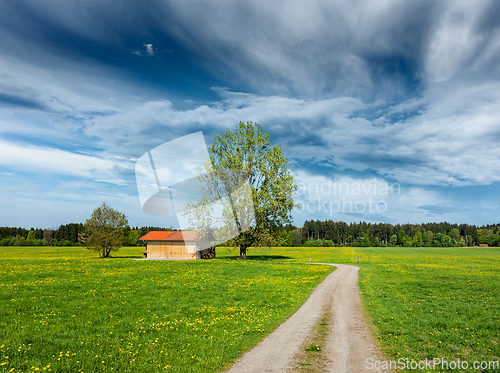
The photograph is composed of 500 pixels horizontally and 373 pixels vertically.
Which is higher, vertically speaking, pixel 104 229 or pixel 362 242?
Result: pixel 104 229

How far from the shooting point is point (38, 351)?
8.77m

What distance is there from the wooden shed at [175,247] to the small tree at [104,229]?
27.1 ft

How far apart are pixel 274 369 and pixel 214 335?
360cm

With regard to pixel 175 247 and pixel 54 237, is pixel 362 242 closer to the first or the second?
pixel 175 247

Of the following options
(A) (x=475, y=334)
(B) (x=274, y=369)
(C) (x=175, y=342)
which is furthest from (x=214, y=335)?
(A) (x=475, y=334)

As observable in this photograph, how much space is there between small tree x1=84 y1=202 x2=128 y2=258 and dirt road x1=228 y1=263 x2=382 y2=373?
5424cm

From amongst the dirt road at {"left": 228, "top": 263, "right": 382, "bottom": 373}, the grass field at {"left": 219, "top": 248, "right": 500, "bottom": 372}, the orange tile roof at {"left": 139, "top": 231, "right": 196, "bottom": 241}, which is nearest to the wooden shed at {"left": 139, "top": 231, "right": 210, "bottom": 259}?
the orange tile roof at {"left": 139, "top": 231, "right": 196, "bottom": 241}

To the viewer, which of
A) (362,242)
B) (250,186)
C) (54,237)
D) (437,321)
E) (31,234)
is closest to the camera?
(437,321)

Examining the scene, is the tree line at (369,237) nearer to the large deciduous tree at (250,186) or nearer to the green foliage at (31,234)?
the large deciduous tree at (250,186)

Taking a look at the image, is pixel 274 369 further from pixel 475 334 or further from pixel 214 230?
pixel 214 230

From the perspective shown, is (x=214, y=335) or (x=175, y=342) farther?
(x=214, y=335)

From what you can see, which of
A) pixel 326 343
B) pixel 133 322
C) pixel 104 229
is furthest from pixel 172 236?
pixel 326 343

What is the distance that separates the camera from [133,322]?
1216cm

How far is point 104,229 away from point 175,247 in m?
16.5
